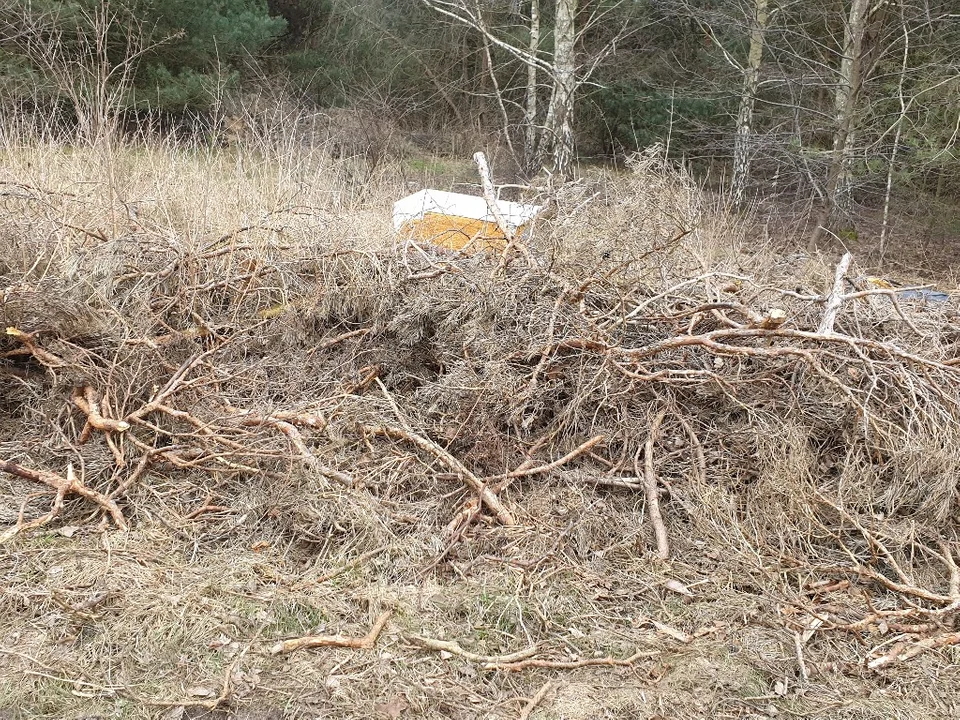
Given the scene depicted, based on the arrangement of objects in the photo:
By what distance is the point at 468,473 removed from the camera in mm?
3746

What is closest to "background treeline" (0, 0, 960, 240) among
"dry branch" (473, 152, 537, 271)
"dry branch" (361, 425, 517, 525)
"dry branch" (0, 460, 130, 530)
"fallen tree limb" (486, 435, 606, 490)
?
"dry branch" (473, 152, 537, 271)

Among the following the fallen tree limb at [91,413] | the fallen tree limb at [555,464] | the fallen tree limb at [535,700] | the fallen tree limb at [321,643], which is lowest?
the fallen tree limb at [535,700]

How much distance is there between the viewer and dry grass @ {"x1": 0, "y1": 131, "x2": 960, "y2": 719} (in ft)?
9.48

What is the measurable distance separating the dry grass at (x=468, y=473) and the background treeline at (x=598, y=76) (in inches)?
113

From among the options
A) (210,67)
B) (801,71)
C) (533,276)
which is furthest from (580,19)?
(533,276)

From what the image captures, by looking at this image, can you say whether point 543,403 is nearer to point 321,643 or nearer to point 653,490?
point 653,490

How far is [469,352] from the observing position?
4.33 meters

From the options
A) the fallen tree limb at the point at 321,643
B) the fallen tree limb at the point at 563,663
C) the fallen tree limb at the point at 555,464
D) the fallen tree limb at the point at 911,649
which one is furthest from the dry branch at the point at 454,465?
the fallen tree limb at the point at 911,649

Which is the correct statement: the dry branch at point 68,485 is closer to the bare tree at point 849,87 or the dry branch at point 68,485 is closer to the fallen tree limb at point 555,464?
the fallen tree limb at point 555,464

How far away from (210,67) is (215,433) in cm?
1108

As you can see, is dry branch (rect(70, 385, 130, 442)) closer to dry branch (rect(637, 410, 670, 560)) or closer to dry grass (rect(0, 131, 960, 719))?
dry grass (rect(0, 131, 960, 719))

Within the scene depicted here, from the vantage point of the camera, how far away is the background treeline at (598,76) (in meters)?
9.89

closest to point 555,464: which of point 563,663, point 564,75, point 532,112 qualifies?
point 563,663

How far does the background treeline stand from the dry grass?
2858 millimetres
